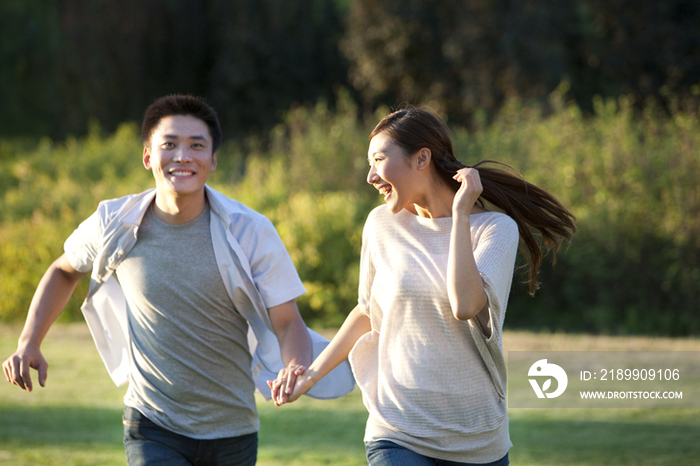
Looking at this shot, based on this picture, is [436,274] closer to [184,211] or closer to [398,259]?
[398,259]

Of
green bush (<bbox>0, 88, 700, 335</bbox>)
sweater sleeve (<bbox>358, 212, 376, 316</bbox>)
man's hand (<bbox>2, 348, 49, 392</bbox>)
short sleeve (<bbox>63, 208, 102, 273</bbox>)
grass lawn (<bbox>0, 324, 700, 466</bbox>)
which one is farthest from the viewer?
green bush (<bbox>0, 88, 700, 335</bbox>)

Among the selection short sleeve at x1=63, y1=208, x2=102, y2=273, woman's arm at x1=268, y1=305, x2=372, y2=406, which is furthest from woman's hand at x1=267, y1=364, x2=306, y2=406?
short sleeve at x1=63, y1=208, x2=102, y2=273

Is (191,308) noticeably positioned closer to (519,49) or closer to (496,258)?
(496,258)

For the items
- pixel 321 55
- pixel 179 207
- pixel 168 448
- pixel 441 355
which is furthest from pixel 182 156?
pixel 321 55

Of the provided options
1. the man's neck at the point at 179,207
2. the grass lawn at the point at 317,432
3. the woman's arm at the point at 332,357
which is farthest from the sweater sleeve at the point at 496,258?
the grass lawn at the point at 317,432

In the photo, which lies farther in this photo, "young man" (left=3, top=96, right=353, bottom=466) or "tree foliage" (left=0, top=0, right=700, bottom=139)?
"tree foliage" (left=0, top=0, right=700, bottom=139)

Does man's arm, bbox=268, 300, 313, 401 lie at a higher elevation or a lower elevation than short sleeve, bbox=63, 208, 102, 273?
lower

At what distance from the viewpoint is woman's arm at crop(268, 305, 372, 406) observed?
115 inches

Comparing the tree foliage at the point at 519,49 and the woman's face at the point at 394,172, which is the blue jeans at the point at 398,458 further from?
the tree foliage at the point at 519,49

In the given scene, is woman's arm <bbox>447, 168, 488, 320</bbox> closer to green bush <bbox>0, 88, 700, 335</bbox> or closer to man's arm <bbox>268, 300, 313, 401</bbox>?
man's arm <bbox>268, 300, 313, 401</bbox>

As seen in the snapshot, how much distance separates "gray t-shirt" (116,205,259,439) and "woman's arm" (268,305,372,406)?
0.32 meters

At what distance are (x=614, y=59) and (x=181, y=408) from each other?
63.6 ft

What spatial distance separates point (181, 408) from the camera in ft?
10.3

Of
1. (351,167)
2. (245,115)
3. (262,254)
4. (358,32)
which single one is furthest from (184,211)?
(245,115)
